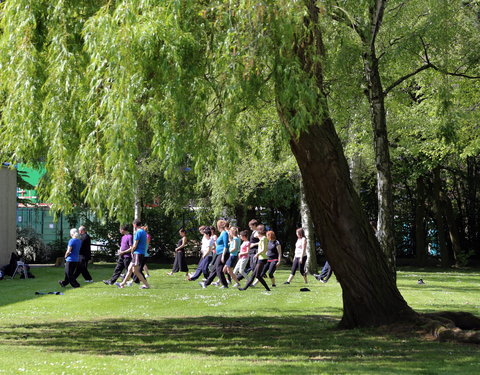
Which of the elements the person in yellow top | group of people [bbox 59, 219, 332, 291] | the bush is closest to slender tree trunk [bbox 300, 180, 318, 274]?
group of people [bbox 59, 219, 332, 291]

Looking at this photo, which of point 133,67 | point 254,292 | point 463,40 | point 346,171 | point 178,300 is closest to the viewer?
point 133,67

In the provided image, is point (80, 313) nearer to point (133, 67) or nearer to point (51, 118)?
point (51, 118)

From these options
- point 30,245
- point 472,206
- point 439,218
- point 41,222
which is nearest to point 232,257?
point 439,218

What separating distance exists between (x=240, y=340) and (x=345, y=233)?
7.80 ft

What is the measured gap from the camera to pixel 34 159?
11984mm

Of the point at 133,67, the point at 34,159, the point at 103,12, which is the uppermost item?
the point at 103,12

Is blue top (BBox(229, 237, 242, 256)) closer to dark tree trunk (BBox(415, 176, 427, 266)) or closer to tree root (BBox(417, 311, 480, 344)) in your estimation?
tree root (BBox(417, 311, 480, 344))

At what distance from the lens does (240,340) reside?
1309 cm

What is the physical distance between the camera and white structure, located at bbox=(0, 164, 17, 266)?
3062 cm

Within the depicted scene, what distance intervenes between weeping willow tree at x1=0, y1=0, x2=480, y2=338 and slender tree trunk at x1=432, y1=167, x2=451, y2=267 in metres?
27.2

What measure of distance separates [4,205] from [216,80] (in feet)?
72.8

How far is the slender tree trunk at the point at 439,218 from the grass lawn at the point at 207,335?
14.9 metres

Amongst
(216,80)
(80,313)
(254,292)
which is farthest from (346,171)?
(254,292)

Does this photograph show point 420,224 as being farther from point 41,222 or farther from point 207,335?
point 207,335
